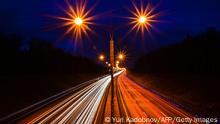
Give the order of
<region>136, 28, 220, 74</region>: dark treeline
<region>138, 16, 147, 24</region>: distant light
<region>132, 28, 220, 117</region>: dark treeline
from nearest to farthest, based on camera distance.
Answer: <region>138, 16, 147, 24</region>: distant light
<region>132, 28, 220, 117</region>: dark treeline
<region>136, 28, 220, 74</region>: dark treeline

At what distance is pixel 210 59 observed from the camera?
60.9m

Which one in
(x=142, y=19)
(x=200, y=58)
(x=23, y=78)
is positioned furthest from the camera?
(x=200, y=58)

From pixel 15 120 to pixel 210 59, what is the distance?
51.6m

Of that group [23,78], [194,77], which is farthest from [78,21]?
[194,77]

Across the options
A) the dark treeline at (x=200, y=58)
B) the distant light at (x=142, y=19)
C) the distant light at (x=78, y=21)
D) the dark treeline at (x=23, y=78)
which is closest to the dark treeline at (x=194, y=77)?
the dark treeline at (x=200, y=58)

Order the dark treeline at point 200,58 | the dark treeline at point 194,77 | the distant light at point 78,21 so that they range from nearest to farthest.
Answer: the distant light at point 78,21, the dark treeline at point 194,77, the dark treeline at point 200,58

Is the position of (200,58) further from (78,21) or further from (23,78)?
(78,21)

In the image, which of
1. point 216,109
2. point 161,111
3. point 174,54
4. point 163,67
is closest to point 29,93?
point 161,111

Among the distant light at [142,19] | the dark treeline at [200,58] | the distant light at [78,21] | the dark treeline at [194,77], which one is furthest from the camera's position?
the dark treeline at [200,58]

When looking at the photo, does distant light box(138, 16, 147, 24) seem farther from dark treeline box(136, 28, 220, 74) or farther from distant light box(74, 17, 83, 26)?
dark treeline box(136, 28, 220, 74)

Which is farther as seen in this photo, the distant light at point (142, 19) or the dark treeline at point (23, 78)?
the dark treeline at point (23, 78)

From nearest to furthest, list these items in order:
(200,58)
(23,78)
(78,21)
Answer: (78,21) < (23,78) < (200,58)

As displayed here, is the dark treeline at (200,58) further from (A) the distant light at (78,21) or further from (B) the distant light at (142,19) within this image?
(A) the distant light at (78,21)

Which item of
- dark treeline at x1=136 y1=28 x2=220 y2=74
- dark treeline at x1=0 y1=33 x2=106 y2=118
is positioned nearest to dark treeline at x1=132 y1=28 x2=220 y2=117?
Answer: dark treeline at x1=136 y1=28 x2=220 y2=74
